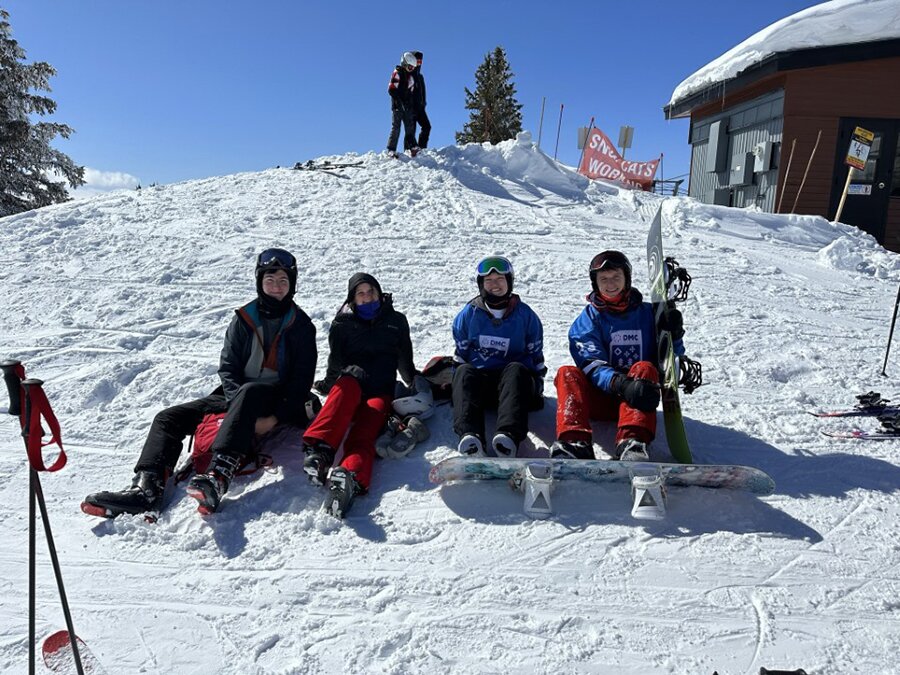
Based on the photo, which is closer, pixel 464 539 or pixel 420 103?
pixel 464 539

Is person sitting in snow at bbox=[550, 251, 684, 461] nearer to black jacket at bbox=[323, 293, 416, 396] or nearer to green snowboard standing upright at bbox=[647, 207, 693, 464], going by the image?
green snowboard standing upright at bbox=[647, 207, 693, 464]

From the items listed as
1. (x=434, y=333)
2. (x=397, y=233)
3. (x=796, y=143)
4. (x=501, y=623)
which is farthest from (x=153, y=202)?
(x=796, y=143)

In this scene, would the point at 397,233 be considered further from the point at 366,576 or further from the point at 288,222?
the point at 366,576

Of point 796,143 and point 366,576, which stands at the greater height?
point 796,143

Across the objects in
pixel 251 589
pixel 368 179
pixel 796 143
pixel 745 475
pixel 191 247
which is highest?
pixel 796 143

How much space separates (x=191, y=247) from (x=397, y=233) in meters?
3.11

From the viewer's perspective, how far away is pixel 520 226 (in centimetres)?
966

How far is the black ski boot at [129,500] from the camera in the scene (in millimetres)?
3051

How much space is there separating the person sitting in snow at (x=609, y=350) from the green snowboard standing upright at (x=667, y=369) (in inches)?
2.9

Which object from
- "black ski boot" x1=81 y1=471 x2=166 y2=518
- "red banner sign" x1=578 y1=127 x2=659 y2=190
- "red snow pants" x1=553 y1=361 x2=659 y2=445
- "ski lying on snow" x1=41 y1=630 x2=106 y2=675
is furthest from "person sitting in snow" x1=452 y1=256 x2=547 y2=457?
"red banner sign" x1=578 y1=127 x2=659 y2=190

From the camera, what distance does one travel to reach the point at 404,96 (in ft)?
40.2

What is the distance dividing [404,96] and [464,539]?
1132 centimetres

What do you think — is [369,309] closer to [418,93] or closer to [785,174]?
[418,93]

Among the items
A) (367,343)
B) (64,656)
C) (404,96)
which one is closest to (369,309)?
(367,343)
